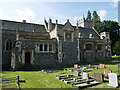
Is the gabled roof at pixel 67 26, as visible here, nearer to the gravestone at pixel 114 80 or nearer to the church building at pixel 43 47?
the church building at pixel 43 47

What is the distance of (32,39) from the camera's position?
2114 centimetres

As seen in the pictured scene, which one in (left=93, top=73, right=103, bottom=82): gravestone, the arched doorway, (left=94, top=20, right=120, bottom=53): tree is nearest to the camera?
(left=93, top=73, right=103, bottom=82): gravestone

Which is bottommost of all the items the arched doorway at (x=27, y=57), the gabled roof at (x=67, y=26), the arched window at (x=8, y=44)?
the arched doorway at (x=27, y=57)

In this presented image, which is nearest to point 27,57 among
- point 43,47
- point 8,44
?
point 43,47

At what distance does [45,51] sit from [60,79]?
11229mm

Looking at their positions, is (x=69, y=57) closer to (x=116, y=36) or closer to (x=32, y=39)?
(x=32, y=39)

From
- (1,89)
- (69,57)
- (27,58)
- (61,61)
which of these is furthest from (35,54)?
(1,89)

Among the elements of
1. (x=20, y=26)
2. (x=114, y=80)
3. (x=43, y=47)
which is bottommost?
(x=114, y=80)

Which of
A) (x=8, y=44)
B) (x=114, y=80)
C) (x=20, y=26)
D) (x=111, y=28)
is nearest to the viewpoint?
(x=114, y=80)

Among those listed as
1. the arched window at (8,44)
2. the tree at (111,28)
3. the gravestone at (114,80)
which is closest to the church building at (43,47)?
the arched window at (8,44)

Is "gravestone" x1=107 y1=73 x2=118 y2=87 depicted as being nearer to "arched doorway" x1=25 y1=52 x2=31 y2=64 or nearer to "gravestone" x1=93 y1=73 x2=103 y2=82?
"gravestone" x1=93 y1=73 x2=103 y2=82

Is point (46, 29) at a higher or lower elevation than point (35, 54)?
higher

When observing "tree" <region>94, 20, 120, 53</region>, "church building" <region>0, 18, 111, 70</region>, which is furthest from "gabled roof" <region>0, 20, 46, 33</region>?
"tree" <region>94, 20, 120, 53</region>

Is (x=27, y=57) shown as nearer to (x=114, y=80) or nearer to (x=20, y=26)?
(x=20, y=26)
